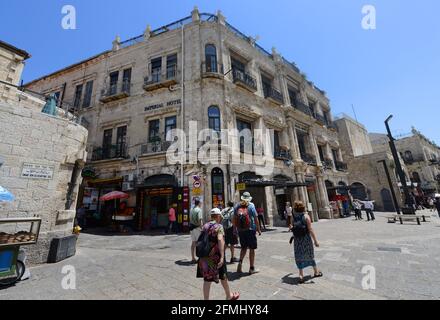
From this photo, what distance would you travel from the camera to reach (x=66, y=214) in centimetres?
671

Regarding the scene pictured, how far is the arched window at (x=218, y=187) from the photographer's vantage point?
1236 cm

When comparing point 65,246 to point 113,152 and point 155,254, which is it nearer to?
point 155,254

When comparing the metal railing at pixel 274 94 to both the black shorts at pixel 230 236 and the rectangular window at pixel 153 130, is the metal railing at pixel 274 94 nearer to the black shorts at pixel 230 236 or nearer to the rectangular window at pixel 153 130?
the rectangular window at pixel 153 130

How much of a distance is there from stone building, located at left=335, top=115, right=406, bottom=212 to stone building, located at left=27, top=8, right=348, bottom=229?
9.78 meters

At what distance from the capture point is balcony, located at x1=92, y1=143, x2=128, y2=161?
15.3 metres

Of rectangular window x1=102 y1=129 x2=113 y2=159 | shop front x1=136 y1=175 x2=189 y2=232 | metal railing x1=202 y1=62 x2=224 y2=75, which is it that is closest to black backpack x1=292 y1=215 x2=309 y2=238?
shop front x1=136 y1=175 x2=189 y2=232

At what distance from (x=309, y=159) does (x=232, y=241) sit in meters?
16.9

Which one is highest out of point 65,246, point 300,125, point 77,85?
point 77,85

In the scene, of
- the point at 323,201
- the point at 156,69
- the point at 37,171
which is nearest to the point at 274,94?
the point at 156,69

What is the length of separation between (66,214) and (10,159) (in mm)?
2234

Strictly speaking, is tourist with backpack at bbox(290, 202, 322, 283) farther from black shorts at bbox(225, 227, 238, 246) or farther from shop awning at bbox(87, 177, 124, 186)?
shop awning at bbox(87, 177, 124, 186)

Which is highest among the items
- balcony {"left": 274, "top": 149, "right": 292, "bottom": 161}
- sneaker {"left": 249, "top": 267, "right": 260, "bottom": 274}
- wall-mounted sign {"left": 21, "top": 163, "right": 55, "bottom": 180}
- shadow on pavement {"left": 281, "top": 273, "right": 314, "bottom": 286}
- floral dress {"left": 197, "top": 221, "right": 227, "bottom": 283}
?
balcony {"left": 274, "top": 149, "right": 292, "bottom": 161}
